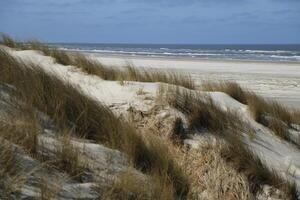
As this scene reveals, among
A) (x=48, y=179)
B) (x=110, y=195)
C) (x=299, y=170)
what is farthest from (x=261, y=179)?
(x=48, y=179)

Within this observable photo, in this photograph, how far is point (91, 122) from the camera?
4.04 m

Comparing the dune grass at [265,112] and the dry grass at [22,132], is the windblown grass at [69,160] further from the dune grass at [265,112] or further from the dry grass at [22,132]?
the dune grass at [265,112]

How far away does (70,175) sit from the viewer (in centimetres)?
299

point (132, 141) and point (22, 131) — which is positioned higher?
point (22, 131)

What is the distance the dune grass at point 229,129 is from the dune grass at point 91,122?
2.76ft

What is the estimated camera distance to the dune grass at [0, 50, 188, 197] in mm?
3779

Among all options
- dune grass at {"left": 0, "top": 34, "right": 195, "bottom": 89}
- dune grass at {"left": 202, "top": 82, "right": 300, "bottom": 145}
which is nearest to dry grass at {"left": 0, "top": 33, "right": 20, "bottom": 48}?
dune grass at {"left": 0, "top": 34, "right": 195, "bottom": 89}

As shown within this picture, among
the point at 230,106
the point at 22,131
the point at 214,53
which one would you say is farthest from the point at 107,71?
the point at 214,53

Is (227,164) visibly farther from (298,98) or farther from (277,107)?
(298,98)

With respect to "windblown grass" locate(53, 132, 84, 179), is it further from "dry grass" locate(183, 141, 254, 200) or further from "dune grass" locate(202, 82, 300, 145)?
"dune grass" locate(202, 82, 300, 145)

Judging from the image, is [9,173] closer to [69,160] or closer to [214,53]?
[69,160]

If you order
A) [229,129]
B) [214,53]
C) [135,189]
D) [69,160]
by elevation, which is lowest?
[214,53]

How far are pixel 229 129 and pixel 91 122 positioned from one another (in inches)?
75.4

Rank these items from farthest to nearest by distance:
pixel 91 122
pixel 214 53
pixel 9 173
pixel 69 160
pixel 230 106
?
pixel 214 53
pixel 230 106
pixel 91 122
pixel 69 160
pixel 9 173
